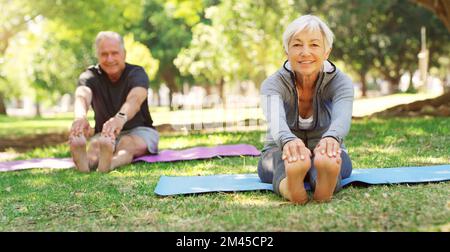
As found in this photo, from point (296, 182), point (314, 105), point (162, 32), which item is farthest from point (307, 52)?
point (162, 32)

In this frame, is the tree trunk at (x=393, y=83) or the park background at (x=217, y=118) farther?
the tree trunk at (x=393, y=83)

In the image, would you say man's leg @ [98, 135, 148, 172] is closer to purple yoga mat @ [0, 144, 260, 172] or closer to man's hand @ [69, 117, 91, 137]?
purple yoga mat @ [0, 144, 260, 172]

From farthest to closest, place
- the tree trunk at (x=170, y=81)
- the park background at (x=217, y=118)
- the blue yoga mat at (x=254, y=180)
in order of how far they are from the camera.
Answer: the tree trunk at (x=170, y=81) → the blue yoga mat at (x=254, y=180) → the park background at (x=217, y=118)

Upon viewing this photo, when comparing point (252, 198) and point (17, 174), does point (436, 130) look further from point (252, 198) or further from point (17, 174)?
point (17, 174)

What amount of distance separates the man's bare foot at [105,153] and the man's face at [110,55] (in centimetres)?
98

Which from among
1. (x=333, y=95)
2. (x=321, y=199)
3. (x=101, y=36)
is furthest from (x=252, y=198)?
(x=101, y=36)

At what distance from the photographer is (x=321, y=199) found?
340 cm

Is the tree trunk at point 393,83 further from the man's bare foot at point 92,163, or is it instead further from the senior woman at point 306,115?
the senior woman at point 306,115

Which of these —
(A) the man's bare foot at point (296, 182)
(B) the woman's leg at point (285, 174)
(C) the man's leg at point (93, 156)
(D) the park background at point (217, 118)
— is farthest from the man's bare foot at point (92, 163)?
(A) the man's bare foot at point (296, 182)

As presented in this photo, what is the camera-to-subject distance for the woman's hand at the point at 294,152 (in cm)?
318

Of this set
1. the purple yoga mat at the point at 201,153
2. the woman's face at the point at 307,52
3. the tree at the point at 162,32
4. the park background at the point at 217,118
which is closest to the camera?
the park background at the point at 217,118

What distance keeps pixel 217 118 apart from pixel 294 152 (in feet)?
42.0

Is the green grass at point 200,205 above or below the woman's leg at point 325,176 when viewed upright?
below

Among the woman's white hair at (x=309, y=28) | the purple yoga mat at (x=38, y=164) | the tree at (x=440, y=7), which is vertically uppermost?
the tree at (x=440, y=7)
